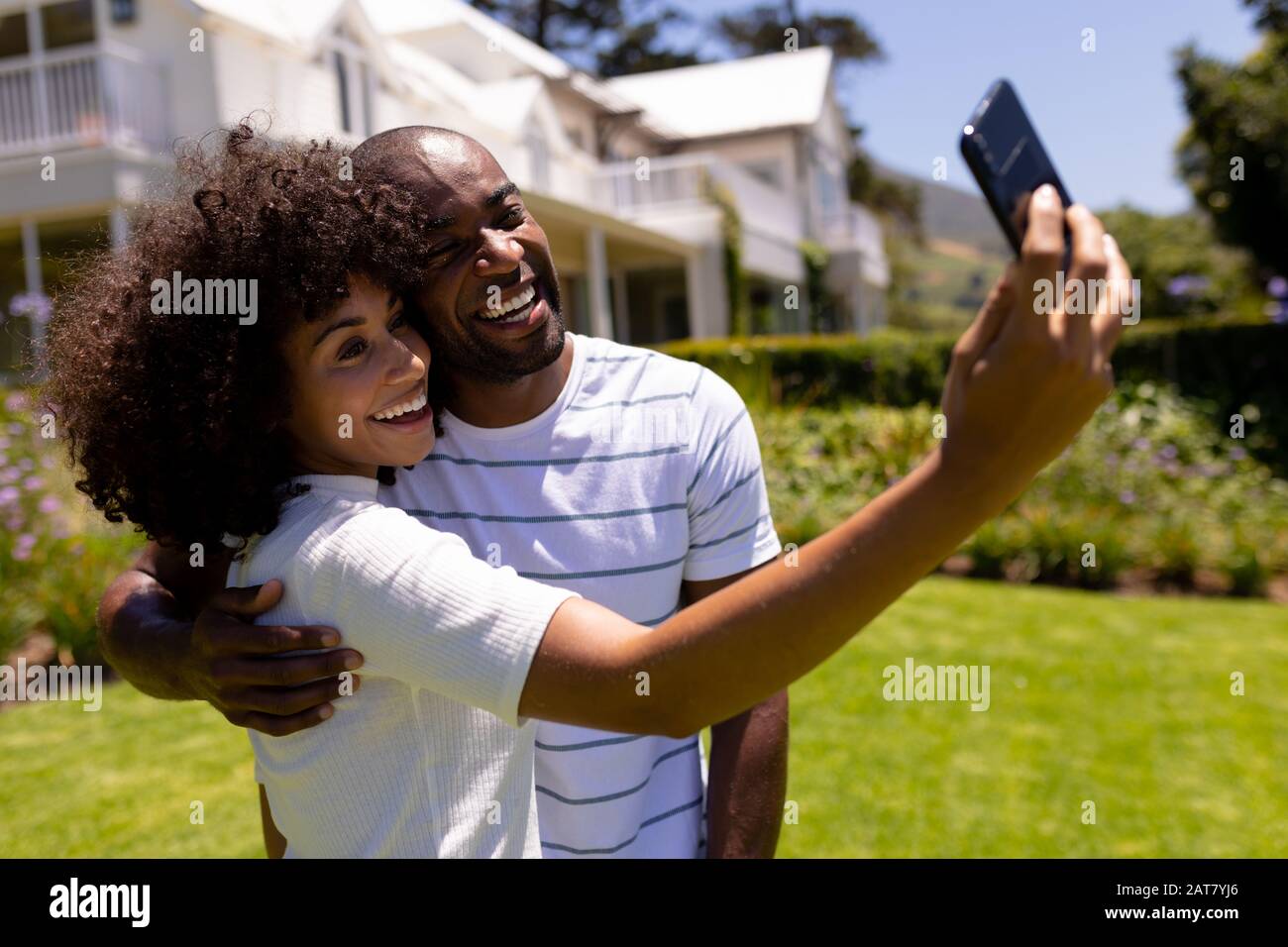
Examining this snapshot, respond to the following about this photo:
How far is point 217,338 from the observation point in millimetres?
1456

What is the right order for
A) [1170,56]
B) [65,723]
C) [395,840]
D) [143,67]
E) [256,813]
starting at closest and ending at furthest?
1. [395,840]
2. [256,813]
3. [65,723]
4. [143,67]
5. [1170,56]

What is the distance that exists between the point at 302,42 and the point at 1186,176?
707 inches

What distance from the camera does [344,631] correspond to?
1.32 metres

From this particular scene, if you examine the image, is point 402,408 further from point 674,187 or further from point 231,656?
point 674,187

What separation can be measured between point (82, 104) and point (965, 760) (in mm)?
12208

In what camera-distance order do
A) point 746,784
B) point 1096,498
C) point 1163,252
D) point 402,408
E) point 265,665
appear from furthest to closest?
point 1163,252 → point 1096,498 → point 746,784 → point 402,408 → point 265,665

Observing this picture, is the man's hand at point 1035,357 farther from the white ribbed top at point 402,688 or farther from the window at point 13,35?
the window at point 13,35

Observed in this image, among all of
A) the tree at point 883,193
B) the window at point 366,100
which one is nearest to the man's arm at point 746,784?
the window at point 366,100

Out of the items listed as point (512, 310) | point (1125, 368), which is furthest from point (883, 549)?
point (1125, 368)

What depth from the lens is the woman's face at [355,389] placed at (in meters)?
1.46

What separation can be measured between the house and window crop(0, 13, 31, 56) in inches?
1.1
